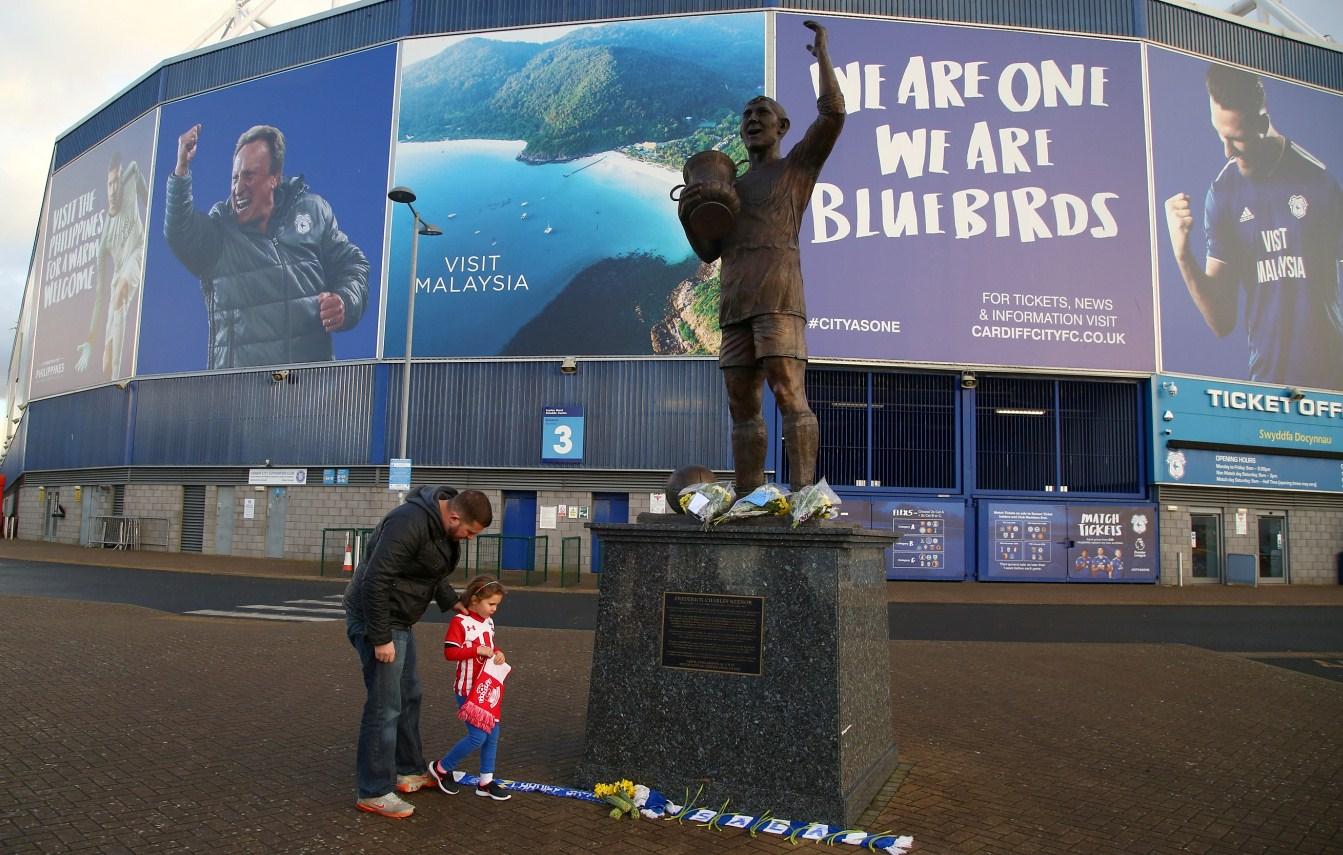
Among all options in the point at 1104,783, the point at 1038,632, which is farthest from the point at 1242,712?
the point at 1038,632

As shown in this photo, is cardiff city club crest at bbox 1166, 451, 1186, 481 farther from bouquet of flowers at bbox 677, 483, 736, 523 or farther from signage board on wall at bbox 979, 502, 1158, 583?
bouquet of flowers at bbox 677, 483, 736, 523

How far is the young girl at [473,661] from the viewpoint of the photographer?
4.59 meters

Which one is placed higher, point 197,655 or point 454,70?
point 454,70

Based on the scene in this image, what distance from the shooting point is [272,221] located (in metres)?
27.5

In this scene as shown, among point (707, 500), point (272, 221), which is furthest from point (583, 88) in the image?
point (707, 500)

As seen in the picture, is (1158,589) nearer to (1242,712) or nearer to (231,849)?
(1242,712)

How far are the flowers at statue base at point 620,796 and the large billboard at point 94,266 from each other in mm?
32312

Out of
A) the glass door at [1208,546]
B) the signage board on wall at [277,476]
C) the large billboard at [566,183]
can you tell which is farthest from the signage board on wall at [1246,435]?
the signage board on wall at [277,476]

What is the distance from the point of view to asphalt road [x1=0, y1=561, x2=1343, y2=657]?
497 inches

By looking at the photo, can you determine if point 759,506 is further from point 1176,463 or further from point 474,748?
point 1176,463

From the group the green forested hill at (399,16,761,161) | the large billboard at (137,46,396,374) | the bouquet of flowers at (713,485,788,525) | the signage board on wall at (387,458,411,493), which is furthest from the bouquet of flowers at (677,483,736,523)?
the large billboard at (137,46,396,374)

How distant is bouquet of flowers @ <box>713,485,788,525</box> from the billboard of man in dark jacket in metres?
23.0

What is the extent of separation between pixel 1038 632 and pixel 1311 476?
18079mm

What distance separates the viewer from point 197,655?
8.78m
